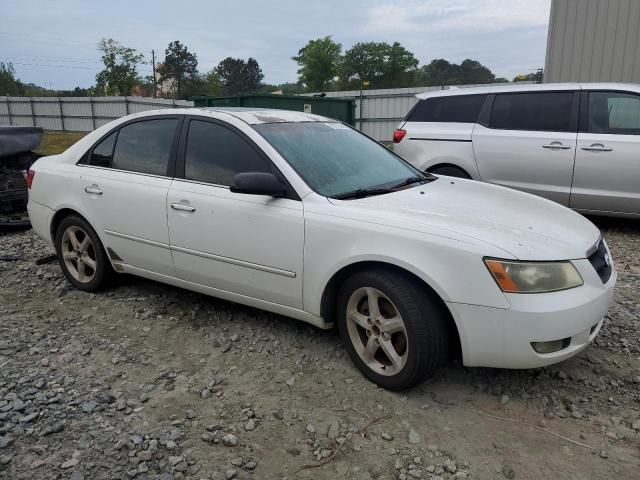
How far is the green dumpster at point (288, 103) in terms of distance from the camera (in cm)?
1111

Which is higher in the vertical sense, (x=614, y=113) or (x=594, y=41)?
(x=594, y=41)

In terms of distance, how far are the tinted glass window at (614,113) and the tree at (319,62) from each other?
6193 centimetres

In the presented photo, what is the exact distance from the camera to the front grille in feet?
9.35

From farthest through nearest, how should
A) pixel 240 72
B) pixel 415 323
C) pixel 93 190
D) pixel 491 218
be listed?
1. pixel 240 72
2. pixel 93 190
3. pixel 491 218
4. pixel 415 323

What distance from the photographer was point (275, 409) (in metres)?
2.82

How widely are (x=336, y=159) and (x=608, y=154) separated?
3856 millimetres

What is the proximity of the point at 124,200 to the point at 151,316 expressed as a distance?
903 millimetres

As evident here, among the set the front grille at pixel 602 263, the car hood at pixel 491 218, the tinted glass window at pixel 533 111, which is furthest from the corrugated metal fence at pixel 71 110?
the front grille at pixel 602 263

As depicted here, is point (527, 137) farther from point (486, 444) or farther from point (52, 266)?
point (52, 266)

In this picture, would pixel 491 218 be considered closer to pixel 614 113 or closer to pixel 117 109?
pixel 614 113

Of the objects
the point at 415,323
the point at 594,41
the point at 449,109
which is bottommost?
the point at 415,323

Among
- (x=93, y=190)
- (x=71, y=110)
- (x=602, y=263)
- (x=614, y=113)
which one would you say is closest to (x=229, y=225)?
(x=93, y=190)

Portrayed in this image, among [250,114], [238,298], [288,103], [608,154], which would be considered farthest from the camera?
A: [288,103]

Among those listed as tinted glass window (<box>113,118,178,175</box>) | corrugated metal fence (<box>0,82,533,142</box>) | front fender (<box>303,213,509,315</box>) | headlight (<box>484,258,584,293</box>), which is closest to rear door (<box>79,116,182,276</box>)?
tinted glass window (<box>113,118,178,175</box>)
